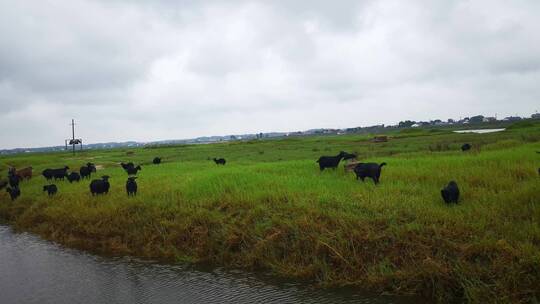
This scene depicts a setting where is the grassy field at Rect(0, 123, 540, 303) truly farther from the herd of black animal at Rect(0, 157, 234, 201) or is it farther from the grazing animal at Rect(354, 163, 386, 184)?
the herd of black animal at Rect(0, 157, 234, 201)

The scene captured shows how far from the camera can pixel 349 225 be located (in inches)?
339

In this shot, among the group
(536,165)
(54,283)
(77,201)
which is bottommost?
(54,283)

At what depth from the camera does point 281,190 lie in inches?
446

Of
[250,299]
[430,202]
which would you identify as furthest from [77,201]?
[430,202]

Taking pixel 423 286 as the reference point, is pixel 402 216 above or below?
above

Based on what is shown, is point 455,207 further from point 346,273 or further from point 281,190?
point 281,190

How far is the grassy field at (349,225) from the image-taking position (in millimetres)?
6855

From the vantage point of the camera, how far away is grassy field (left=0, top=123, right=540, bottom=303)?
6.86 m

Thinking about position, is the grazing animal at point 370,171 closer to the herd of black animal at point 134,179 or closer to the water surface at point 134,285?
the herd of black animal at point 134,179

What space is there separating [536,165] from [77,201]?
15921 mm

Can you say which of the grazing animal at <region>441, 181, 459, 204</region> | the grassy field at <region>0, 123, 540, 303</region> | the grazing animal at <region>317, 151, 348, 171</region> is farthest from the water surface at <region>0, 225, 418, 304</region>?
the grazing animal at <region>317, 151, 348, 171</region>

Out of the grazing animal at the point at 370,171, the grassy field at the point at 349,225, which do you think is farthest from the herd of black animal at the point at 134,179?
the grassy field at the point at 349,225

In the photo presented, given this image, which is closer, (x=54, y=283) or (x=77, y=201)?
(x=54, y=283)

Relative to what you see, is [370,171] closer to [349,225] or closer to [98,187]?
[349,225]
